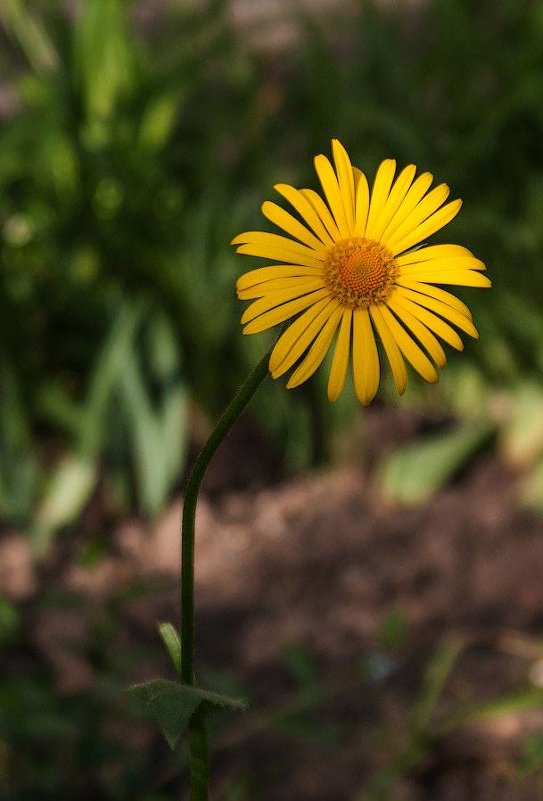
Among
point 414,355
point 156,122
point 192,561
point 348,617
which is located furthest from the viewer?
point 156,122

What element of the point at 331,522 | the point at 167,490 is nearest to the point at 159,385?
the point at 167,490

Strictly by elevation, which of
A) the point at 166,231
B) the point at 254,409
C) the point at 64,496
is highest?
the point at 166,231

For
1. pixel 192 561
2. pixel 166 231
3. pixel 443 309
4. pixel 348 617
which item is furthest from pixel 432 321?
pixel 166 231

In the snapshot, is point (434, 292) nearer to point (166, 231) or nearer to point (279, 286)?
point (279, 286)

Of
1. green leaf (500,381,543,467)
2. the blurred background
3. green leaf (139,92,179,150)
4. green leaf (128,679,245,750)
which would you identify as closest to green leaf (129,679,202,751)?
green leaf (128,679,245,750)

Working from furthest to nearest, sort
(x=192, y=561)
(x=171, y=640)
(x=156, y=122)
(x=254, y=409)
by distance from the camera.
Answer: (x=156, y=122) < (x=254, y=409) < (x=171, y=640) < (x=192, y=561)

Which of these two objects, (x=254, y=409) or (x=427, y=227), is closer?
(x=427, y=227)

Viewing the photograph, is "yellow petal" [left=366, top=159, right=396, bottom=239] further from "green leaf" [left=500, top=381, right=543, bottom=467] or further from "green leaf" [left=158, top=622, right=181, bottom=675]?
"green leaf" [left=500, top=381, right=543, bottom=467]

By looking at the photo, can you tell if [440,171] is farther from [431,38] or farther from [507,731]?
[507,731]
